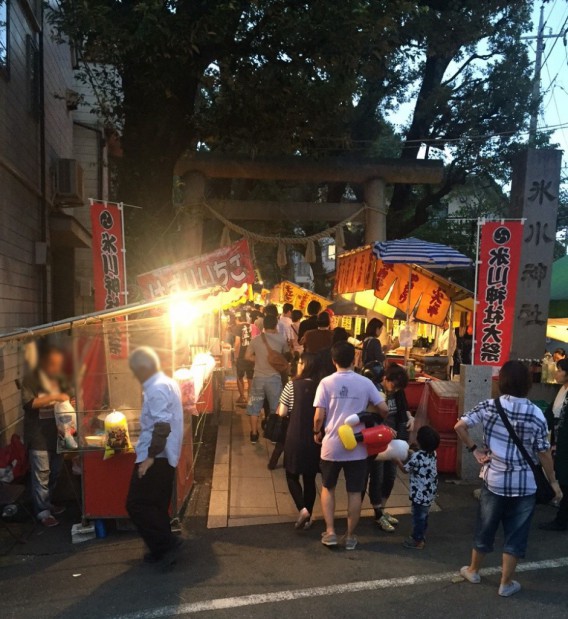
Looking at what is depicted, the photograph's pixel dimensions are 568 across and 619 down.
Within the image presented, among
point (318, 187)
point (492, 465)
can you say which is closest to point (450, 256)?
point (492, 465)

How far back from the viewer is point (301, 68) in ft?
30.7

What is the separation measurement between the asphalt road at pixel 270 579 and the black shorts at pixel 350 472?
2.02 feet

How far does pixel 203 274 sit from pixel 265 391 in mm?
2323

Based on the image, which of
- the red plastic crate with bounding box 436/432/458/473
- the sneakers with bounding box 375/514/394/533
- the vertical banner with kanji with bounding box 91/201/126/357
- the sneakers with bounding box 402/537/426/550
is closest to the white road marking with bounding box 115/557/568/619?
the sneakers with bounding box 402/537/426/550

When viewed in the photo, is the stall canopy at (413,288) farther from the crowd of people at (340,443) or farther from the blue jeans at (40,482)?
the blue jeans at (40,482)

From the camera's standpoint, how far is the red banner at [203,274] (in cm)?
887

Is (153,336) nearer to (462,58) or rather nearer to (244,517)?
(244,517)

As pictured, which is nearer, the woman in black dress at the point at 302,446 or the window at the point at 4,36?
the woman in black dress at the point at 302,446

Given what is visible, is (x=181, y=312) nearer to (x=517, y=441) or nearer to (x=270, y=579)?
(x=270, y=579)

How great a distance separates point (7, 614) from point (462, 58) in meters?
20.3

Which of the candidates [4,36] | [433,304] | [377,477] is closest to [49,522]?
[377,477]

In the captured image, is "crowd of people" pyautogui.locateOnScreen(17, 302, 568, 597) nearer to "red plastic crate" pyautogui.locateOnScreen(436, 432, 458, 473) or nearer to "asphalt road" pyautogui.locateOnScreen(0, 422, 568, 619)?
"asphalt road" pyautogui.locateOnScreen(0, 422, 568, 619)

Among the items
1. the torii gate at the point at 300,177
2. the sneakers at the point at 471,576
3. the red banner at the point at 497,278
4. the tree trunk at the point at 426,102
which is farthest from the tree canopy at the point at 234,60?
the sneakers at the point at 471,576

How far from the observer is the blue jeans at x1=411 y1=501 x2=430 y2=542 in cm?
500
